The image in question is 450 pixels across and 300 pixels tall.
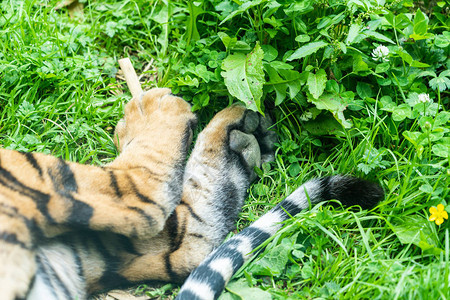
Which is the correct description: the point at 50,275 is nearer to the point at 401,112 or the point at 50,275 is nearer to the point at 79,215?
the point at 79,215

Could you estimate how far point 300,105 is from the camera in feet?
8.72

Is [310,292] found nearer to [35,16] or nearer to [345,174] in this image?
[345,174]

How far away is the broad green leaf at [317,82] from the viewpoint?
8.03 ft

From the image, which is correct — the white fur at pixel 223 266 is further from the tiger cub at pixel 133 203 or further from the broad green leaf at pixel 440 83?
the broad green leaf at pixel 440 83

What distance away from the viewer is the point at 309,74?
2.50 meters

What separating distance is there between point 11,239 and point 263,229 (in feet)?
3.76

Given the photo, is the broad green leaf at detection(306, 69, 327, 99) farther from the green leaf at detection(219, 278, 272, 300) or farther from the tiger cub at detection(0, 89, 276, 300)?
the green leaf at detection(219, 278, 272, 300)

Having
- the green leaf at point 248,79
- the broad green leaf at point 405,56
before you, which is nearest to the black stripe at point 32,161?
the green leaf at point 248,79

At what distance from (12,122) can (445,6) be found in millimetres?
2789

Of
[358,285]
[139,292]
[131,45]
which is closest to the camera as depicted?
[358,285]

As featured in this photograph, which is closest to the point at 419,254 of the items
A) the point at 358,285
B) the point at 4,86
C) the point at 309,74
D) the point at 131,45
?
the point at 358,285

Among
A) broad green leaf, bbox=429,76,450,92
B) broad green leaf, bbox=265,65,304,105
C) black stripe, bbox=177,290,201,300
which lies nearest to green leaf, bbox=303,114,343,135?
broad green leaf, bbox=265,65,304,105

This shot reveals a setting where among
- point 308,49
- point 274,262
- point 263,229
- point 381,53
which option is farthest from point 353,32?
point 274,262

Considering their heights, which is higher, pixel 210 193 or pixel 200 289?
pixel 210 193
